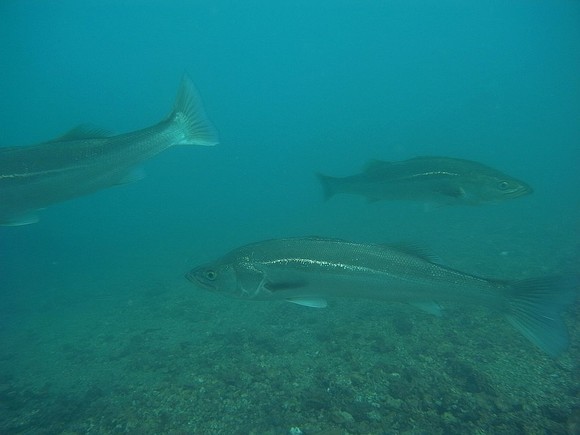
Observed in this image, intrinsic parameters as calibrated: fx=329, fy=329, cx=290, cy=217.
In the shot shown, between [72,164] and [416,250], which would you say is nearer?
[416,250]

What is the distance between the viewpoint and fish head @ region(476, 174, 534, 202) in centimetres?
698

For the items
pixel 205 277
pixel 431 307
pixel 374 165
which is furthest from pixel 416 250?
pixel 374 165

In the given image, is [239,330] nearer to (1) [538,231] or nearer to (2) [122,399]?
(2) [122,399]

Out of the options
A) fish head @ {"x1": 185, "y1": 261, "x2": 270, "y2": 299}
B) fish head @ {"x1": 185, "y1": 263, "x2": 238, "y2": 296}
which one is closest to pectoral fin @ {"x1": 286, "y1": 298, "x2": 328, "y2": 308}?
fish head @ {"x1": 185, "y1": 261, "x2": 270, "y2": 299}

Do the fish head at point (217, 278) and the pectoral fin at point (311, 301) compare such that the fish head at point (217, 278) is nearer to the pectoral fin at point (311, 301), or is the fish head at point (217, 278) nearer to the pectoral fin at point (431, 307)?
the pectoral fin at point (311, 301)

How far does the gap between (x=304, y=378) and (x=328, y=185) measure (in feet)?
17.4

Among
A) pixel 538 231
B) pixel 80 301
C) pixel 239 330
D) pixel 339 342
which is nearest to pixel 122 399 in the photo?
pixel 239 330

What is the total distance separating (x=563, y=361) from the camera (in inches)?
230

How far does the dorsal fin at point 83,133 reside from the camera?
5.80 meters

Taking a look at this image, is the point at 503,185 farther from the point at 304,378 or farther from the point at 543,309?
the point at 304,378

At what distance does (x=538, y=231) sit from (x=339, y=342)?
17.2 m

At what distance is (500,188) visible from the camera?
7.06 metres

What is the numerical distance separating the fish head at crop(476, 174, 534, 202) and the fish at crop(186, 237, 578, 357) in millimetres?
2897

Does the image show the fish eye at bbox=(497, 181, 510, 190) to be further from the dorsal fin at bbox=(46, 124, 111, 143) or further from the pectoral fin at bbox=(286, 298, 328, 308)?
the dorsal fin at bbox=(46, 124, 111, 143)
